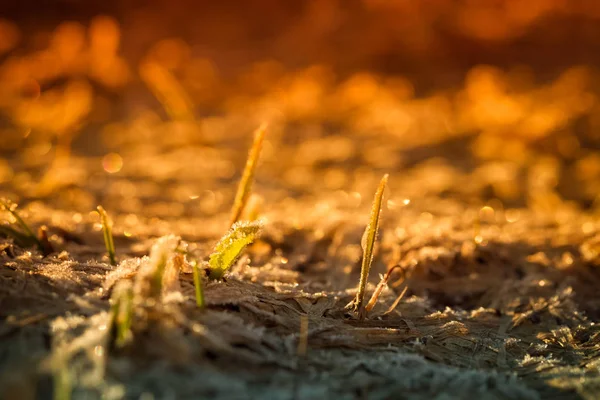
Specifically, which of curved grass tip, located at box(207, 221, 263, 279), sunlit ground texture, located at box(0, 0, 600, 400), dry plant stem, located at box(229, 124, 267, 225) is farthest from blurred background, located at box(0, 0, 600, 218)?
curved grass tip, located at box(207, 221, 263, 279)

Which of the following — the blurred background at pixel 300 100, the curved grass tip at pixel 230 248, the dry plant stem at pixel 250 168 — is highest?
the blurred background at pixel 300 100

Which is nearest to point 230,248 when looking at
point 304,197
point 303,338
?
point 303,338

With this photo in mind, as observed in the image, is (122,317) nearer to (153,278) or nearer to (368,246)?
(153,278)

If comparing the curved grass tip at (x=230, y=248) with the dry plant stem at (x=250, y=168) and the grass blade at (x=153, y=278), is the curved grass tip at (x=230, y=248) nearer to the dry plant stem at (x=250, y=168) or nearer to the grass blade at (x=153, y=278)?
the grass blade at (x=153, y=278)

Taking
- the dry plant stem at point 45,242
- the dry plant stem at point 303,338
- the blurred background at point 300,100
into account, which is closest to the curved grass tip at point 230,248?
the dry plant stem at point 303,338

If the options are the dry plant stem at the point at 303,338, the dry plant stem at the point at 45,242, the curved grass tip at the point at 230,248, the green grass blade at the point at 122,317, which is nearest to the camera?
the green grass blade at the point at 122,317

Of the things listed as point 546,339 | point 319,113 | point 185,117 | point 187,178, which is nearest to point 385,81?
point 319,113

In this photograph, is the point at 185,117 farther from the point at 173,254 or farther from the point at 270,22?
the point at 270,22
